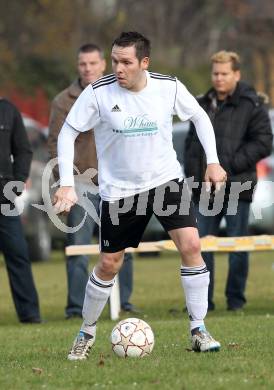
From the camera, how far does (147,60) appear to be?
29.2 feet

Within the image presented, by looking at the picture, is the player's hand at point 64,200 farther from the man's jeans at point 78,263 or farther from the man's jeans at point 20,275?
the man's jeans at point 78,263

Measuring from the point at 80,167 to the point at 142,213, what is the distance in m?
3.51

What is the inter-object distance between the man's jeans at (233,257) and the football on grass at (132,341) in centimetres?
377

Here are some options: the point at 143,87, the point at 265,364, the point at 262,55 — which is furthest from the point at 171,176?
the point at 262,55

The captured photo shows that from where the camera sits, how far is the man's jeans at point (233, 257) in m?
12.7

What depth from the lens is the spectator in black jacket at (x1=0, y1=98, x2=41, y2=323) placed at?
472 inches

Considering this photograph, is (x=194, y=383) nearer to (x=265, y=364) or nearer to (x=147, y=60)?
(x=265, y=364)

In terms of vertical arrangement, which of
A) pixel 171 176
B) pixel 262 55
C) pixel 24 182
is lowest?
pixel 262 55

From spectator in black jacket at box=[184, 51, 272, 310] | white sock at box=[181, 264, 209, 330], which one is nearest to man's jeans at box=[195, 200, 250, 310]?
spectator in black jacket at box=[184, 51, 272, 310]

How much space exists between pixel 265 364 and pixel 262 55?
3277 cm

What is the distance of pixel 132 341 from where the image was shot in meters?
8.88

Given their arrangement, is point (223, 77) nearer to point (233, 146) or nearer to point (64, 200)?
point (233, 146)

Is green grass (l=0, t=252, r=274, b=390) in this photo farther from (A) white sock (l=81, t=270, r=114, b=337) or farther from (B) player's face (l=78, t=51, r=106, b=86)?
(B) player's face (l=78, t=51, r=106, b=86)

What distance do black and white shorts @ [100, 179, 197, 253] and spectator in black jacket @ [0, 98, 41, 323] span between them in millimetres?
3127
